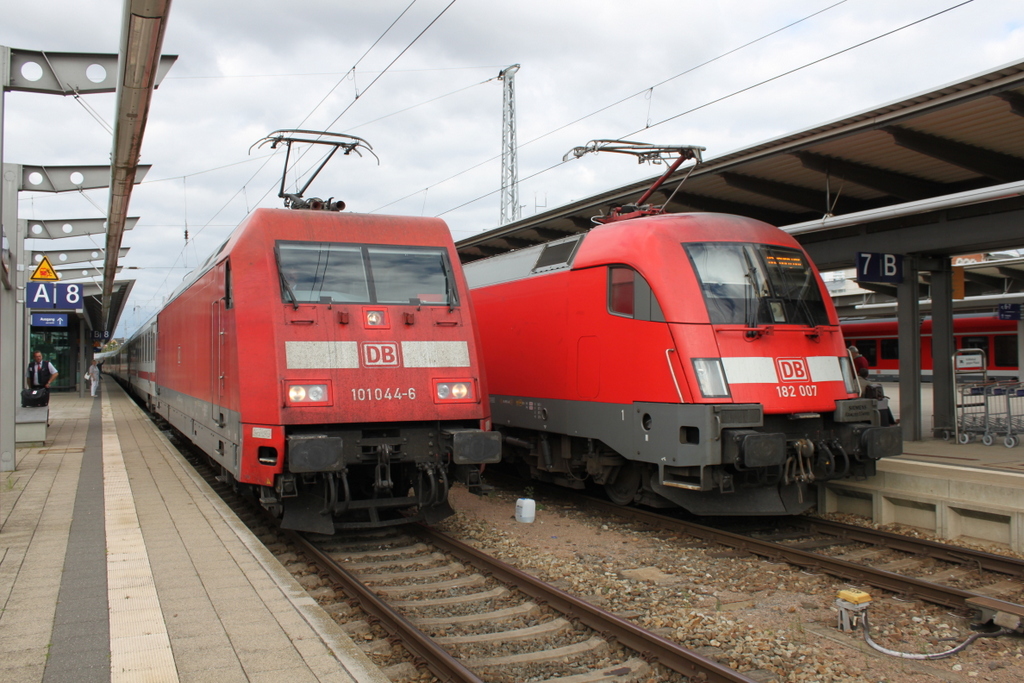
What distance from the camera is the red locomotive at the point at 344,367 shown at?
23.0ft

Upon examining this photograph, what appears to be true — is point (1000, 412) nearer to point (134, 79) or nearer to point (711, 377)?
point (711, 377)

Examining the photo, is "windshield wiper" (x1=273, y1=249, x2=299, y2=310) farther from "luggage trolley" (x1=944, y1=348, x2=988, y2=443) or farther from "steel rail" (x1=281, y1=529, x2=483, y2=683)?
"luggage trolley" (x1=944, y1=348, x2=988, y2=443)

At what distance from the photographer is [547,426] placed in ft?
32.1

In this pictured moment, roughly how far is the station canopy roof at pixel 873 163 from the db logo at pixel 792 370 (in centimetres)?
306

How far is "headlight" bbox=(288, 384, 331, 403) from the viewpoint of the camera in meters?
6.96

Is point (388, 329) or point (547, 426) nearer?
point (388, 329)

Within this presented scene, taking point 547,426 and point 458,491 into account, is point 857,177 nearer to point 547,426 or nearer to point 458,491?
point 547,426

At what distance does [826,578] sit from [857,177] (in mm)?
6722

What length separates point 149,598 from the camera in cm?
518

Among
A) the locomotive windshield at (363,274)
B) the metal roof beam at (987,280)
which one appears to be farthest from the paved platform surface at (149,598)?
the metal roof beam at (987,280)

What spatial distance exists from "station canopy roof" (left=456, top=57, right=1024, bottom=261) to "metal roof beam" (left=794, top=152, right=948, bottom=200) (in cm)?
1

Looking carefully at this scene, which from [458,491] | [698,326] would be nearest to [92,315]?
[458,491]

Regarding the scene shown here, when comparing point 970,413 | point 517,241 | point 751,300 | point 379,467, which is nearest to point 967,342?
point 970,413

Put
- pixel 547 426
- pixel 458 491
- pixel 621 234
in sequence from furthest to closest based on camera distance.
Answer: pixel 458 491 → pixel 547 426 → pixel 621 234
